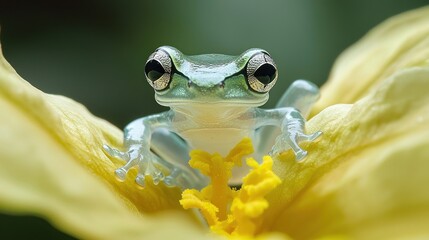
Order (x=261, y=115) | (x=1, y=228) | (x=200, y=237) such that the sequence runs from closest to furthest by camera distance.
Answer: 1. (x=200, y=237)
2. (x=261, y=115)
3. (x=1, y=228)

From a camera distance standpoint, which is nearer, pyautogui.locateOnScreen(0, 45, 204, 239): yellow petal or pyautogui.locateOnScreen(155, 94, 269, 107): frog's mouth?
pyautogui.locateOnScreen(0, 45, 204, 239): yellow petal

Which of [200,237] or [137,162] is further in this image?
[137,162]

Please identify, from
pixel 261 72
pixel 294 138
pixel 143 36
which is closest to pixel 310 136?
pixel 294 138

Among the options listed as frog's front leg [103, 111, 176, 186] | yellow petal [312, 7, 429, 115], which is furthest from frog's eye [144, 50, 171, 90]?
yellow petal [312, 7, 429, 115]

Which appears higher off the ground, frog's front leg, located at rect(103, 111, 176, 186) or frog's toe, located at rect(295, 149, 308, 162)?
frog's front leg, located at rect(103, 111, 176, 186)

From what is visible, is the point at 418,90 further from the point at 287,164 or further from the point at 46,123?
the point at 46,123

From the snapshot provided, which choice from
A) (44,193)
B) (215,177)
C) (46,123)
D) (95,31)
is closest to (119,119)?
(95,31)

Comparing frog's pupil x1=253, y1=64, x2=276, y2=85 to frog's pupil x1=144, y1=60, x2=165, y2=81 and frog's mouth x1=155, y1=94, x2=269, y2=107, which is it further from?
frog's pupil x1=144, y1=60, x2=165, y2=81

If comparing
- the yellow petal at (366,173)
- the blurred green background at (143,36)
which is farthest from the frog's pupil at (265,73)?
the blurred green background at (143,36)
